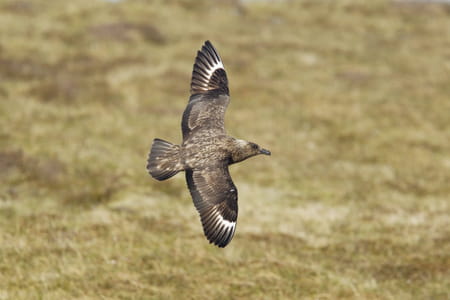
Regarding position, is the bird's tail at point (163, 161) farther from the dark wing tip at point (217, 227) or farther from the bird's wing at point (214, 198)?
the dark wing tip at point (217, 227)

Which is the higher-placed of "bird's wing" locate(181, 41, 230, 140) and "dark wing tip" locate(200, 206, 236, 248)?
"bird's wing" locate(181, 41, 230, 140)

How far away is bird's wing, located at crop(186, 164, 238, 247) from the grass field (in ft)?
6.38

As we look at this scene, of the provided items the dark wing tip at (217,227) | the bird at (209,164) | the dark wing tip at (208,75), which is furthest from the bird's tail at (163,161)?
the dark wing tip at (208,75)

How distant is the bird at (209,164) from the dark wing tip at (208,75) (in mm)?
748

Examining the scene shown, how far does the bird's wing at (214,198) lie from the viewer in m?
9.45

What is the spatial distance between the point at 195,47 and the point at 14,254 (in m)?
23.5

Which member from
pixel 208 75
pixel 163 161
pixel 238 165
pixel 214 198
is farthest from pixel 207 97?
pixel 238 165

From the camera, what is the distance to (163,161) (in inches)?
393

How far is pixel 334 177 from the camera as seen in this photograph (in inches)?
784

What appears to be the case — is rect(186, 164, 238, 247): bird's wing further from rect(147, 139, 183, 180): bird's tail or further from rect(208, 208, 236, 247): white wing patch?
rect(147, 139, 183, 180): bird's tail

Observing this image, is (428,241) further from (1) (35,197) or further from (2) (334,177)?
(1) (35,197)

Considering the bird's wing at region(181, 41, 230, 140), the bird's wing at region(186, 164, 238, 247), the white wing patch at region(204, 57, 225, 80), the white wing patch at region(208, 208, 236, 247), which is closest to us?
the white wing patch at region(208, 208, 236, 247)

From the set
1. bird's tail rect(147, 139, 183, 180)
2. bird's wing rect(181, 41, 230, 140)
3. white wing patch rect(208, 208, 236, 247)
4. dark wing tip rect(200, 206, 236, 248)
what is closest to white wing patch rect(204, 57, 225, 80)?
bird's wing rect(181, 41, 230, 140)

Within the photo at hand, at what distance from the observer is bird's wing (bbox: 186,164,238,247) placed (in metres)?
9.45
